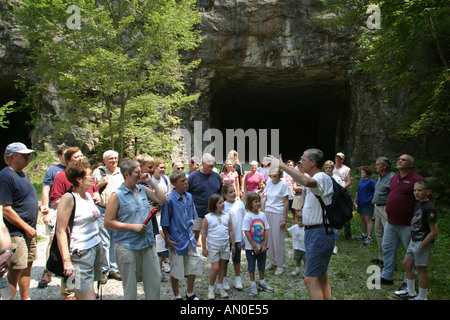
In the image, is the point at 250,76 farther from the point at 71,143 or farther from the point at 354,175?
the point at 71,143

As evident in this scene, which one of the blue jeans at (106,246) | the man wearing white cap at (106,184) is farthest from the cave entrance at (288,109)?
the blue jeans at (106,246)

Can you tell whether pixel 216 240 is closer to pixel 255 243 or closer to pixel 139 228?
pixel 255 243

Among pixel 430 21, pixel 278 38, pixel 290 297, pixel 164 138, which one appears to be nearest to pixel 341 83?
pixel 278 38

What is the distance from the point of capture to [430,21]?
8.45m

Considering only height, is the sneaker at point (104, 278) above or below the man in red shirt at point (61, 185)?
below

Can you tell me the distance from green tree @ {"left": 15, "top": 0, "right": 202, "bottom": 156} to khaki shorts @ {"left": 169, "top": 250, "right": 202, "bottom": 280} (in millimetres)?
8149

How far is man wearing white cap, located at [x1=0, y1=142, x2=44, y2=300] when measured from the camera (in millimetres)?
3490

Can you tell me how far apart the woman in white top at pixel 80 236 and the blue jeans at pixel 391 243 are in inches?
166

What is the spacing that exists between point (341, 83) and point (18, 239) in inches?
714

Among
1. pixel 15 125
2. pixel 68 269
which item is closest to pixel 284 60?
pixel 68 269

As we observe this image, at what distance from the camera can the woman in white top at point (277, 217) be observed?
5.45 meters

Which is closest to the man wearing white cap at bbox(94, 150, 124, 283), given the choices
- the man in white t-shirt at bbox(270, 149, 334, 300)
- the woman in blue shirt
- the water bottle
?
the water bottle

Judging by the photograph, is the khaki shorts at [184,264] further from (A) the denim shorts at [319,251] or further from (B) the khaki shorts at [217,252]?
(A) the denim shorts at [319,251]

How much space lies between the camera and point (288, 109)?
2598cm
